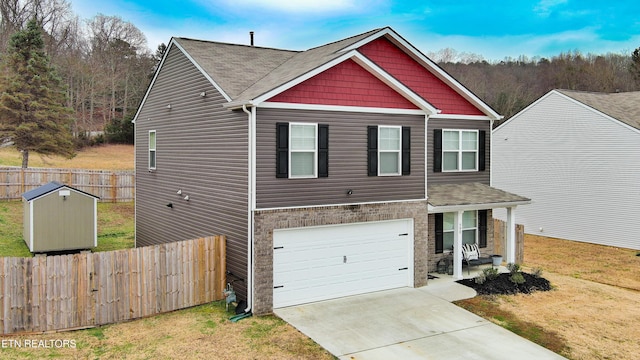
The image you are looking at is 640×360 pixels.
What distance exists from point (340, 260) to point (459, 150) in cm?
694

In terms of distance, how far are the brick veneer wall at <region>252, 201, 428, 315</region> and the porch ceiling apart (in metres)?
0.81

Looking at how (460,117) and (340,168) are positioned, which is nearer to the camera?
(340,168)

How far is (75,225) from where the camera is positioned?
710 inches

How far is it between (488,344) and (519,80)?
163 feet

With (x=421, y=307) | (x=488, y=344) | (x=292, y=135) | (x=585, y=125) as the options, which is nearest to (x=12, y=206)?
(x=292, y=135)

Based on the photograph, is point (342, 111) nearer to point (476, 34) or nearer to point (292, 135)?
point (292, 135)

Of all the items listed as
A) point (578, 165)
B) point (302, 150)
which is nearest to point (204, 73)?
point (302, 150)

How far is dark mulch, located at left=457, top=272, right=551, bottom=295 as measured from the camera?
1428 cm

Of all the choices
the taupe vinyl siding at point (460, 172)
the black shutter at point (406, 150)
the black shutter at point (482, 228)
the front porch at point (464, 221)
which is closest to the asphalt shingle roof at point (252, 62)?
the black shutter at point (406, 150)

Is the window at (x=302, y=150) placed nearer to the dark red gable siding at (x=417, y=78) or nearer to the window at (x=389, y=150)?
the window at (x=389, y=150)

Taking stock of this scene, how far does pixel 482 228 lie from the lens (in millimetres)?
17953

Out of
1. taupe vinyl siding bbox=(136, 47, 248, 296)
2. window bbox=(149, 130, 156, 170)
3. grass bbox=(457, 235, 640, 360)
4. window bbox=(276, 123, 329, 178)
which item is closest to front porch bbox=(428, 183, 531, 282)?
grass bbox=(457, 235, 640, 360)

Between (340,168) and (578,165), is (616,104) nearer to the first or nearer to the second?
(578,165)

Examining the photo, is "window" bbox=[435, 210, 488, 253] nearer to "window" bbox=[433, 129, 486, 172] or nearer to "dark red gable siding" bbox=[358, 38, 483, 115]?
"window" bbox=[433, 129, 486, 172]
